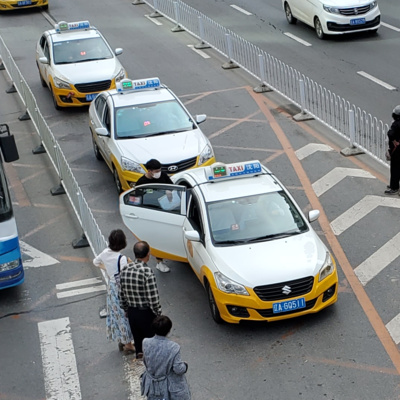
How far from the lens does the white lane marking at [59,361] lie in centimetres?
1009

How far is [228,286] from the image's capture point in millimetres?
10703

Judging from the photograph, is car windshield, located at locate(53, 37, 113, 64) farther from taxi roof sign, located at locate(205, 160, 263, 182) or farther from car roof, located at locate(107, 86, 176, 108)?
taxi roof sign, located at locate(205, 160, 263, 182)

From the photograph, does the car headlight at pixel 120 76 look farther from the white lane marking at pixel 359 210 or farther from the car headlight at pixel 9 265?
the car headlight at pixel 9 265

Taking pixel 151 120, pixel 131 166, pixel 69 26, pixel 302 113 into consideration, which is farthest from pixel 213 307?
pixel 69 26

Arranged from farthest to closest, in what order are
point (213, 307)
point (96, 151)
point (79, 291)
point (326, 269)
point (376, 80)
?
point (376, 80), point (96, 151), point (79, 291), point (213, 307), point (326, 269)

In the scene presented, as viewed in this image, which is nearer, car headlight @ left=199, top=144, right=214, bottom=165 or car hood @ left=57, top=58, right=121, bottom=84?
car headlight @ left=199, top=144, right=214, bottom=165

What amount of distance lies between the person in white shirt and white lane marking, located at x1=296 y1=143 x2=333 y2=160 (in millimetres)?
7269

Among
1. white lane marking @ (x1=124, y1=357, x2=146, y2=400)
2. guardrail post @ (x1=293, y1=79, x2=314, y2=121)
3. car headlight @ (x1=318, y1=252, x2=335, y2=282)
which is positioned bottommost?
guardrail post @ (x1=293, y1=79, x2=314, y2=121)

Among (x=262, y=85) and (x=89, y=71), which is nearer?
(x=89, y=71)

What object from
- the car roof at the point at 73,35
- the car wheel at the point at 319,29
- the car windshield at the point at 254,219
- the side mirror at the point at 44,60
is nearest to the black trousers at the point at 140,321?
the car windshield at the point at 254,219

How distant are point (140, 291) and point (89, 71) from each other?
11776mm

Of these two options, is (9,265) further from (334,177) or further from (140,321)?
(334,177)

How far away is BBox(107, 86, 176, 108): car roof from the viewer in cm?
1672

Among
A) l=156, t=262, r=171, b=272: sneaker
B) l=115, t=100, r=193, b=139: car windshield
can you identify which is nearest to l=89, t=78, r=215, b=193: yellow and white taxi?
l=115, t=100, r=193, b=139: car windshield
